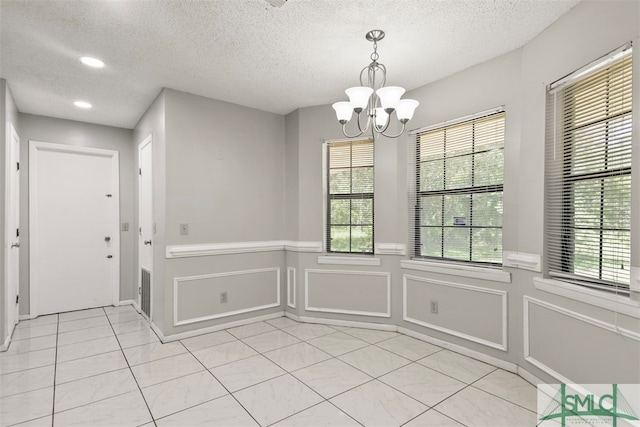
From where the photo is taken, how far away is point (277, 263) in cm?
425

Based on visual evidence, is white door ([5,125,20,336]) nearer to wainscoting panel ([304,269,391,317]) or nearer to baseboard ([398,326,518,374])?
wainscoting panel ([304,269,391,317])

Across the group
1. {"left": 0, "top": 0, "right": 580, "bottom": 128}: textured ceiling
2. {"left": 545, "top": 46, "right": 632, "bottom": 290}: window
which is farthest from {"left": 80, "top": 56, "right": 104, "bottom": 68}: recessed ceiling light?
{"left": 545, "top": 46, "right": 632, "bottom": 290}: window

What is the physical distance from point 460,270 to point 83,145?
495 centimetres

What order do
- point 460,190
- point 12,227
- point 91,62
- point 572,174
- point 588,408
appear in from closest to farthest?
point 588,408 < point 572,174 < point 91,62 < point 460,190 < point 12,227

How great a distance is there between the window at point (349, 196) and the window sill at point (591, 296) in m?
1.80

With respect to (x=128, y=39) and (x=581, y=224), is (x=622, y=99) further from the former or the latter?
(x=128, y=39)

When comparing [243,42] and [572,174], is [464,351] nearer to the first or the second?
[572,174]

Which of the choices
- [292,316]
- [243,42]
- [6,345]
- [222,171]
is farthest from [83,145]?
[292,316]

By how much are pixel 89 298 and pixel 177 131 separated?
287cm

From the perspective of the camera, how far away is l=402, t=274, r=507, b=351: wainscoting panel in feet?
9.18

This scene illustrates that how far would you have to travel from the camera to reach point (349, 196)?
393 cm

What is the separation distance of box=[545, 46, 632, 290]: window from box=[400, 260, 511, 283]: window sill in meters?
0.43

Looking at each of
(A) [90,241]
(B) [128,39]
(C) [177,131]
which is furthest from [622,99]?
(A) [90,241]

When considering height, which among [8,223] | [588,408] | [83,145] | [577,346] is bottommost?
[588,408]
